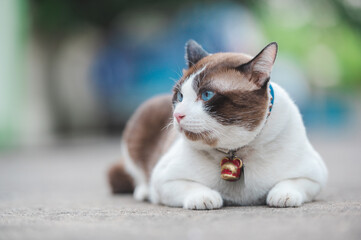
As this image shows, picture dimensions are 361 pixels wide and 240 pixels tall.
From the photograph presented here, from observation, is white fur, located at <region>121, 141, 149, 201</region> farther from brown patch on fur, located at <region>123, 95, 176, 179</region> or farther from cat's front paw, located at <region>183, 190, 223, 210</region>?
cat's front paw, located at <region>183, 190, 223, 210</region>

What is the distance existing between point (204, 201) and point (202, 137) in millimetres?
328

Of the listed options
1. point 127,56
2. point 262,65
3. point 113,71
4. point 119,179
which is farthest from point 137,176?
point 113,71

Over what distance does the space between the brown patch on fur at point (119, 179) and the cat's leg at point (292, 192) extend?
152 cm

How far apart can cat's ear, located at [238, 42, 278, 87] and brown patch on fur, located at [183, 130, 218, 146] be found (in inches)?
14.4

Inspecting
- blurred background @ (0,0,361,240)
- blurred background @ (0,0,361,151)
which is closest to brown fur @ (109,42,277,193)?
blurred background @ (0,0,361,240)

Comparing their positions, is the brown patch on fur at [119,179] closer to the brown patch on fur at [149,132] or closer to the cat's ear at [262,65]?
the brown patch on fur at [149,132]

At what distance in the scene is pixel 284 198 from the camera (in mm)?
2447

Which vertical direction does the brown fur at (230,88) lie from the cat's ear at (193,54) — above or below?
below

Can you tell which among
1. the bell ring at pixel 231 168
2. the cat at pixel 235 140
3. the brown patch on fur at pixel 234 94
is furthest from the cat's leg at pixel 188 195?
the brown patch on fur at pixel 234 94

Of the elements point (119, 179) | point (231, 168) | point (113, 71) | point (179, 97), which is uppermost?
point (113, 71)

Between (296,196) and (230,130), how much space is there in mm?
489

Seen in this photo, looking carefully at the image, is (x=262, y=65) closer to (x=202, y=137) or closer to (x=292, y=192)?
Result: (x=202, y=137)

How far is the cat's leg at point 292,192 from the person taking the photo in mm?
2453

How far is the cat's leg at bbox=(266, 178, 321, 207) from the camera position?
245 cm
